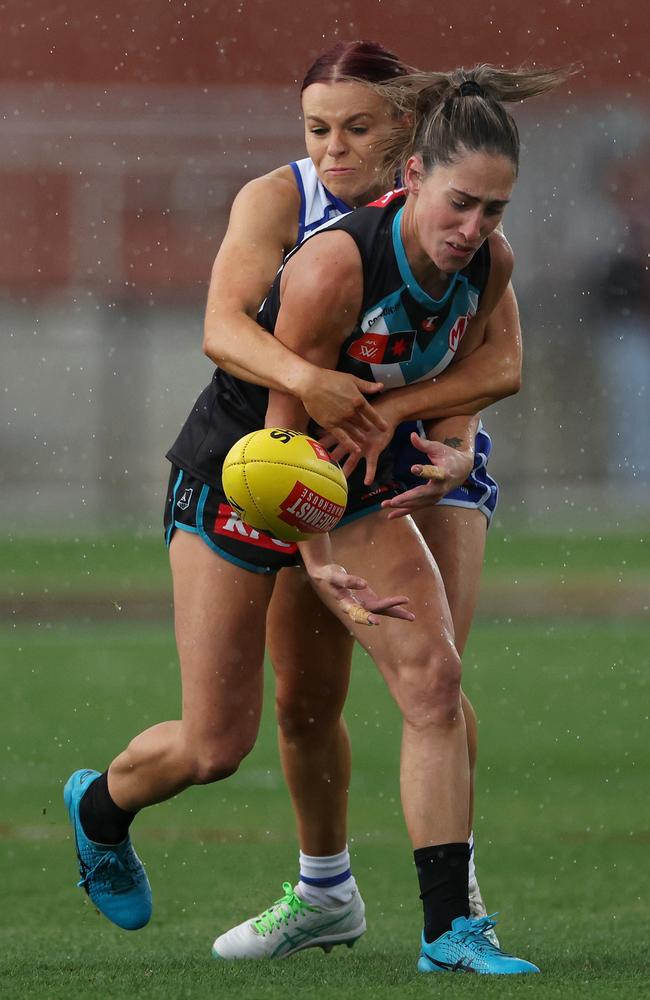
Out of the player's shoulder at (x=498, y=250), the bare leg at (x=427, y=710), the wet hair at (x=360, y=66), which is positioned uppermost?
the wet hair at (x=360, y=66)

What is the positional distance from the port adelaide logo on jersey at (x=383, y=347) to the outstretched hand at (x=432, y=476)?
23 cm

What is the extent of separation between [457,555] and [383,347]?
0.78 meters

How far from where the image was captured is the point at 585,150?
19.1 m

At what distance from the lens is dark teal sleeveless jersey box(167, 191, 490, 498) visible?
4.48 metres

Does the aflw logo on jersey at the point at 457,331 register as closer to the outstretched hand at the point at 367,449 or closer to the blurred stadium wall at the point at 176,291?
the outstretched hand at the point at 367,449

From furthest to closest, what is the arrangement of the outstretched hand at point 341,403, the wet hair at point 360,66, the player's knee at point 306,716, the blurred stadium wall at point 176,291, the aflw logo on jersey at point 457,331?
the blurred stadium wall at point 176,291 → the player's knee at point 306,716 → the wet hair at point 360,66 → the aflw logo on jersey at point 457,331 → the outstretched hand at point 341,403

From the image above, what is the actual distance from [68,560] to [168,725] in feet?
39.4

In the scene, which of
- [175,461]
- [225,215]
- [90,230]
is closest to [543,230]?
[225,215]

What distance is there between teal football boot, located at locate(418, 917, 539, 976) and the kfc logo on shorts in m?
1.06

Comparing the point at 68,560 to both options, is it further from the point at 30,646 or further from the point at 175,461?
the point at 175,461

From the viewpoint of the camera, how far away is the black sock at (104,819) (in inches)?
201

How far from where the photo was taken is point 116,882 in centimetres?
513

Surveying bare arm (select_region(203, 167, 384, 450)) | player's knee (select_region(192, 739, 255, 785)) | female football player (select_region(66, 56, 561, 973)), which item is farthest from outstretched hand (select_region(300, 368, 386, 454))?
player's knee (select_region(192, 739, 255, 785))

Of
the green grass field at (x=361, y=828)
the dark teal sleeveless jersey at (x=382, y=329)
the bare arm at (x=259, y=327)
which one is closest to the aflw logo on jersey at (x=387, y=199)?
the dark teal sleeveless jersey at (x=382, y=329)
